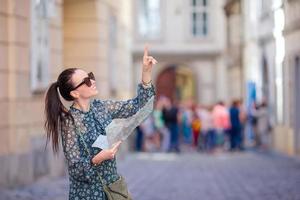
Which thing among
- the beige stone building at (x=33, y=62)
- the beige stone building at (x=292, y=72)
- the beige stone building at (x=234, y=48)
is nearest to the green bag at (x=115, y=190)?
the beige stone building at (x=33, y=62)

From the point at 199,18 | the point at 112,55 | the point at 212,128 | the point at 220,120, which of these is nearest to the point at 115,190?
the point at 112,55

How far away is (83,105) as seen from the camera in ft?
17.7

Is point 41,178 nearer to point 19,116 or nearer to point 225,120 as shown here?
point 19,116

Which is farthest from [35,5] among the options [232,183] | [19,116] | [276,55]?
[276,55]

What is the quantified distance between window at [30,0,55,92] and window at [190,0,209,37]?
29017 millimetres

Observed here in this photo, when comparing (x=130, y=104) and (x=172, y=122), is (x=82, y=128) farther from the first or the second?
(x=172, y=122)

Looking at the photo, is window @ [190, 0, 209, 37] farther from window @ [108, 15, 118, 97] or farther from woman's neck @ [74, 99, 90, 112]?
woman's neck @ [74, 99, 90, 112]

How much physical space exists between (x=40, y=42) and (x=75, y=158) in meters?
11.0

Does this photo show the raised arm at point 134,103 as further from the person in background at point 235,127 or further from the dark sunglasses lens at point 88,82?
the person in background at point 235,127

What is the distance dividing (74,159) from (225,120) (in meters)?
23.0

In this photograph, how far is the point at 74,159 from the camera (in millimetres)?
5219

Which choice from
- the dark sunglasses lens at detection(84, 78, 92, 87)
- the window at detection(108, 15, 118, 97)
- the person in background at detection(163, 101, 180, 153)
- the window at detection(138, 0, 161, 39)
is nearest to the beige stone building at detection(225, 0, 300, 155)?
the person in background at detection(163, 101, 180, 153)

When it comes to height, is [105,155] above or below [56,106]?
below

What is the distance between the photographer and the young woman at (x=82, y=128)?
5227 millimetres
